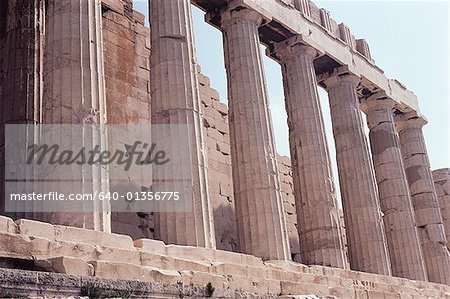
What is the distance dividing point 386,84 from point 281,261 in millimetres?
11540

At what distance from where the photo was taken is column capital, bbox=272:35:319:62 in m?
19.0

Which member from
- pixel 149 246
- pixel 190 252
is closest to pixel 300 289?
pixel 190 252

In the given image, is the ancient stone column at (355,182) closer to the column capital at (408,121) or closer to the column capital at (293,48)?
the column capital at (293,48)

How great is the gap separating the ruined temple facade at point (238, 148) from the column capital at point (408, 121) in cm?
4

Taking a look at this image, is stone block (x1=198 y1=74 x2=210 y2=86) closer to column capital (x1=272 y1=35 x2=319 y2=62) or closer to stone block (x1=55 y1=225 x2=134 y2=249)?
column capital (x1=272 y1=35 x2=319 y2=62)

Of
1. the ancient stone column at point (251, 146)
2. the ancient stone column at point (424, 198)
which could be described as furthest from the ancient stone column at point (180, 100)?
the ancient stone column at point (424, 198)

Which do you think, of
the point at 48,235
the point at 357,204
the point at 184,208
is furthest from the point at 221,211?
the point at 48,235

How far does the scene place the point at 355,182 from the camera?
19.7 meters

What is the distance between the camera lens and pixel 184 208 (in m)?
12.6

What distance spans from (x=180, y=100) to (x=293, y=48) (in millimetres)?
6723

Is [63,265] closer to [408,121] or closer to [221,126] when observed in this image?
[221,126]

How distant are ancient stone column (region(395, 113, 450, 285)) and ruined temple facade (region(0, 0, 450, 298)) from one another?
0.17 feet

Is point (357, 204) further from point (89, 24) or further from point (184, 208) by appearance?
point (89, 24)

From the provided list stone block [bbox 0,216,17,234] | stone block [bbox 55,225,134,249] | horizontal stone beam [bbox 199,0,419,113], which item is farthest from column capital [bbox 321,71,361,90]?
stone block [bbox 0,216,17,234]
